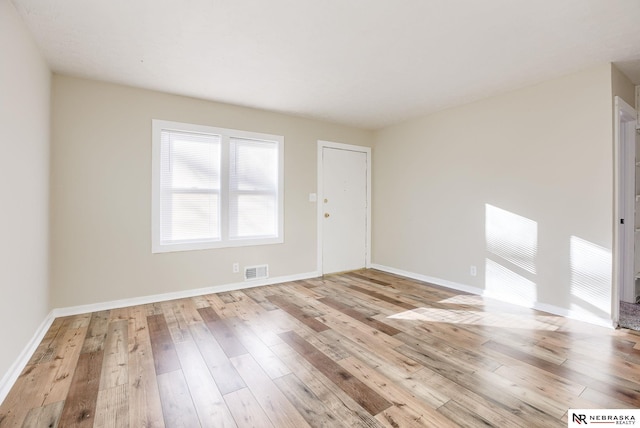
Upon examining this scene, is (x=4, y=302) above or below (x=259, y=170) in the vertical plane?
below

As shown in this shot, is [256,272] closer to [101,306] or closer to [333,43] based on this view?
[101,306]

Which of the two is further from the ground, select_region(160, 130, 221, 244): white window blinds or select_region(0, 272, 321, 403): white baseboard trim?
select_region(160, 130, 221, 244): white window blinds

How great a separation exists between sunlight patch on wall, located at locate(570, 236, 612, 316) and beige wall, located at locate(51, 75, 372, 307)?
12.3 feet

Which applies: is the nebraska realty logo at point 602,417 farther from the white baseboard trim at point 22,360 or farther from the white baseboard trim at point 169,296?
the white baseboard trim at point 169,296

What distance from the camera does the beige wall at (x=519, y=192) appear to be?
2719 mm


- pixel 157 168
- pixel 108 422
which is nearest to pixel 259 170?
pixel 157 168

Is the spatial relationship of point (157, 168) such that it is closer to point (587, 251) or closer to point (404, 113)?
point (404, 113)

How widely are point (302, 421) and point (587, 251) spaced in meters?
2.98

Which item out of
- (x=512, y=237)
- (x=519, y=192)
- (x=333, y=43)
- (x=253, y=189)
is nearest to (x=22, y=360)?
(x=253, y=189)

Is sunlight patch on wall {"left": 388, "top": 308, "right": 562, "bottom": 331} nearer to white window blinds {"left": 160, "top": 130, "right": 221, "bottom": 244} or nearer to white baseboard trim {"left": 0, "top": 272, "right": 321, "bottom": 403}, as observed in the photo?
white baseboard trim {"left": 0, "top": 272, "right": 321, "bottom": 403}

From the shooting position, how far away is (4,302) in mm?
1787

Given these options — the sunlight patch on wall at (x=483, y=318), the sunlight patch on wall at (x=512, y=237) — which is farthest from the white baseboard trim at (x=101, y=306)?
the sunlight patch on wall at (x=512, y=237)

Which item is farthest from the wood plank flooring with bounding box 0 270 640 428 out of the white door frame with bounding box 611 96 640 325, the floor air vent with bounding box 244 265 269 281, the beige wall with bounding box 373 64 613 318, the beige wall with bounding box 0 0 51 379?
the white door frame with bounding box 611 96 640 325

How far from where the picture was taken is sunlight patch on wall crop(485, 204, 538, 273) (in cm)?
316
